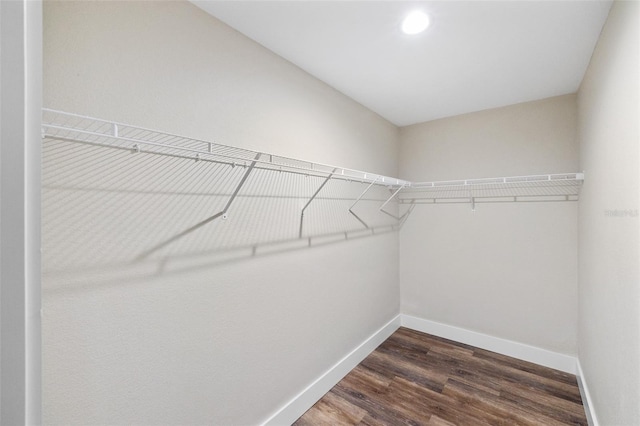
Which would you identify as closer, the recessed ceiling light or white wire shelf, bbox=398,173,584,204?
the recessed ceiling light

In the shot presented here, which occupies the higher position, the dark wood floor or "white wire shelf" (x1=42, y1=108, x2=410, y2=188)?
"white wire shelf" (x1=42, y1=108, x2=410, y2=188)

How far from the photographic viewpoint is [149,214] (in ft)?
3.69

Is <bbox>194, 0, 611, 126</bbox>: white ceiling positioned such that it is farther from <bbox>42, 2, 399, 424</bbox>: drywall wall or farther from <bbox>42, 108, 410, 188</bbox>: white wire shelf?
<bbox>42, 108, 410, 188</bbox>: white wire shelf

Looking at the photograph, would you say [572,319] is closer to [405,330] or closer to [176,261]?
[405,330]

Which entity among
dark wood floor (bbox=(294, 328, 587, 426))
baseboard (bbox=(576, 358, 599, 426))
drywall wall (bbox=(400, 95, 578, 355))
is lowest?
dark wood floor (bbox=(294, 328, 587, 426))

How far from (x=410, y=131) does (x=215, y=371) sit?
2864mm

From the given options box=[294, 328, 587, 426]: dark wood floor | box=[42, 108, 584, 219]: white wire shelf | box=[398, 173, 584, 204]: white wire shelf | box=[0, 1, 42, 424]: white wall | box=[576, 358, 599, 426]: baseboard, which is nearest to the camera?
box=[0, 1, 42, 424]: white wall

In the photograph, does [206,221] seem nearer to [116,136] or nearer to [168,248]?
[168,248]

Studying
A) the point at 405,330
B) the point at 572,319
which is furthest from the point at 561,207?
the point at 405,330

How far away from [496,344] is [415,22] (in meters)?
2.75

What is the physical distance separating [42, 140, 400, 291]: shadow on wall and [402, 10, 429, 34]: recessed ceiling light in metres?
1.01

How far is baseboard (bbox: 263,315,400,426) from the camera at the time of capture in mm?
1695

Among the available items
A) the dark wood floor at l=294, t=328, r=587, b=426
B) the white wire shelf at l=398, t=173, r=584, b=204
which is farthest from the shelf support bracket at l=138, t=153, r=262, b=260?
the white wire shelf at l=398, t=173, r=584, b=204

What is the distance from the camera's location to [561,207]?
2283 millimetres
